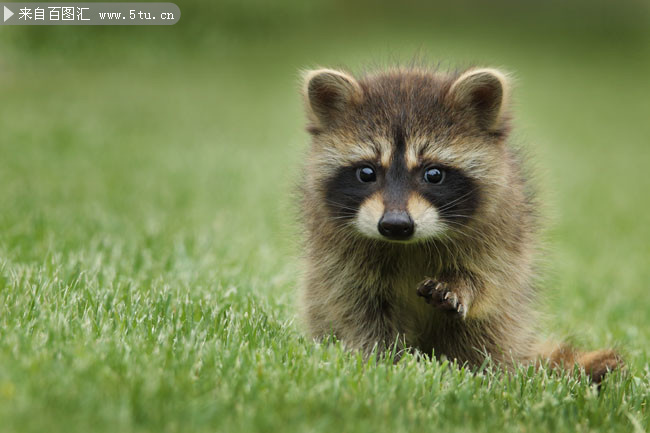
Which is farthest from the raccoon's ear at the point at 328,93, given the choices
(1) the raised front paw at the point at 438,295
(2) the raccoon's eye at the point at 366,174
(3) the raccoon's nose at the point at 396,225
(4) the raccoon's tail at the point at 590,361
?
(4) the raccoon's tail at the point at 590,361

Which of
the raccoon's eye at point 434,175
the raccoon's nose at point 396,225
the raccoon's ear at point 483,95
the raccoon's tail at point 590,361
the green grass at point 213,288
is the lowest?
the raccoon's tail at point 590,361

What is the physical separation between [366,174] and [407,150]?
0.77ft

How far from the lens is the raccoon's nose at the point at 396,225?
3.54 metres

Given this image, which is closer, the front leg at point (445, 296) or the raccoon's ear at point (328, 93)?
the front leg at point (445, 296)

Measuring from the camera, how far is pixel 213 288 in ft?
A: 15.4

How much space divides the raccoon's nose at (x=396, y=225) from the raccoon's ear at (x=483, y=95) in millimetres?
775

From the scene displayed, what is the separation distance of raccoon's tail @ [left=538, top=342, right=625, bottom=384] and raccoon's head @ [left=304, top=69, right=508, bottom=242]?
A: 0.90 metres

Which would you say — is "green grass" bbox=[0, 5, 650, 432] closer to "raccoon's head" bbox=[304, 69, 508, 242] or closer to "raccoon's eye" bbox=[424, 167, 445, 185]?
"raccoon's head" bbox=[304, 69, 508, 242]

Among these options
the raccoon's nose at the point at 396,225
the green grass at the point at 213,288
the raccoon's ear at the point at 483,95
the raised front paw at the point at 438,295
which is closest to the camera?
the green grass at the point at 213,288

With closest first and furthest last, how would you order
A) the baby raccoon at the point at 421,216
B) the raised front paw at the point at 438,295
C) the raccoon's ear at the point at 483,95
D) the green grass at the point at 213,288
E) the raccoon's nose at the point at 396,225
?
the green grass at the point at 213,288, the raccoon's nose at the point at 396,225, the raised front paw at the point at 438,295, the baby raccoon at the point at 421,216, the raccoon's ear at the point at 483,95

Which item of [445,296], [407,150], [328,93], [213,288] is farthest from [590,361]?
[213,288]

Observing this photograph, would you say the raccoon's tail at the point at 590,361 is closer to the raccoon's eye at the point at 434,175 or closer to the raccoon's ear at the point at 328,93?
the raccoon's eye at the point at 434,175

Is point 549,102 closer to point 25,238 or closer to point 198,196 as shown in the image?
point 198,196

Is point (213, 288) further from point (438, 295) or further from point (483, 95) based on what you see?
point (483, 95)
